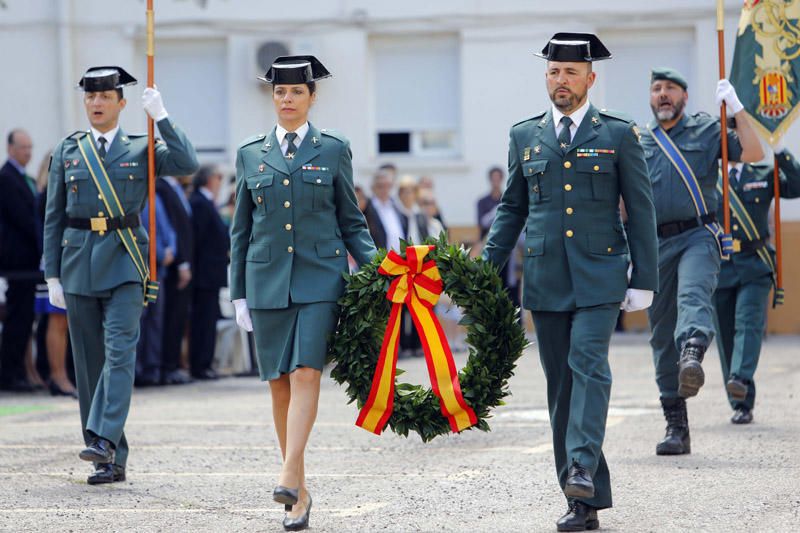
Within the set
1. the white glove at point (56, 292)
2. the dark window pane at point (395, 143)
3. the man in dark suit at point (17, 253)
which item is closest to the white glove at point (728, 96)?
the white glove at point (56, 292)

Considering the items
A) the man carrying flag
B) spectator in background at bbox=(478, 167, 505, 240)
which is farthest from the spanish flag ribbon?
spectator in background at bbox=(478, 167, 505, 240)

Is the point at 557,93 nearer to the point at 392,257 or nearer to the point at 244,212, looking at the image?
the point at 392,257

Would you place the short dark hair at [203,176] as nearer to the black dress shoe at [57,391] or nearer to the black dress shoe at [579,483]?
the black dress shoe at [57,391]

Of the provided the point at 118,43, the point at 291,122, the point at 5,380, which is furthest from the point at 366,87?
the point at 291,122

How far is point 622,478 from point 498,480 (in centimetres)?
67

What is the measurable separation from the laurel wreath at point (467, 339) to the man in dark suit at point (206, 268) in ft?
29.1

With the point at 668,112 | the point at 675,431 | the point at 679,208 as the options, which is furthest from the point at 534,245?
the point at 668,112

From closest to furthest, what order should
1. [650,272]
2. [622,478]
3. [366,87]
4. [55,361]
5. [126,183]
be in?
[650,272], [622,478], [126,183], [55,361], [366,87]

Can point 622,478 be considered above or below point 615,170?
below

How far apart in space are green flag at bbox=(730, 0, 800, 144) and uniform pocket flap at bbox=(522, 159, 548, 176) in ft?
12.4

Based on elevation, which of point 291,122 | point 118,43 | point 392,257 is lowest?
point 392,257

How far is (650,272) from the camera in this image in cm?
705

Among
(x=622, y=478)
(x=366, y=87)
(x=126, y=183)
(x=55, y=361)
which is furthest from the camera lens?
(x=366, y=87)

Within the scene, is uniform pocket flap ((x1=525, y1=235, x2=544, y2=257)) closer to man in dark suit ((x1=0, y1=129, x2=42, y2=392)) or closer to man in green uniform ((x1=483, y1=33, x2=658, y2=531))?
man in green uniform ((x1=483, y1=33, x2=658, y2=531))
